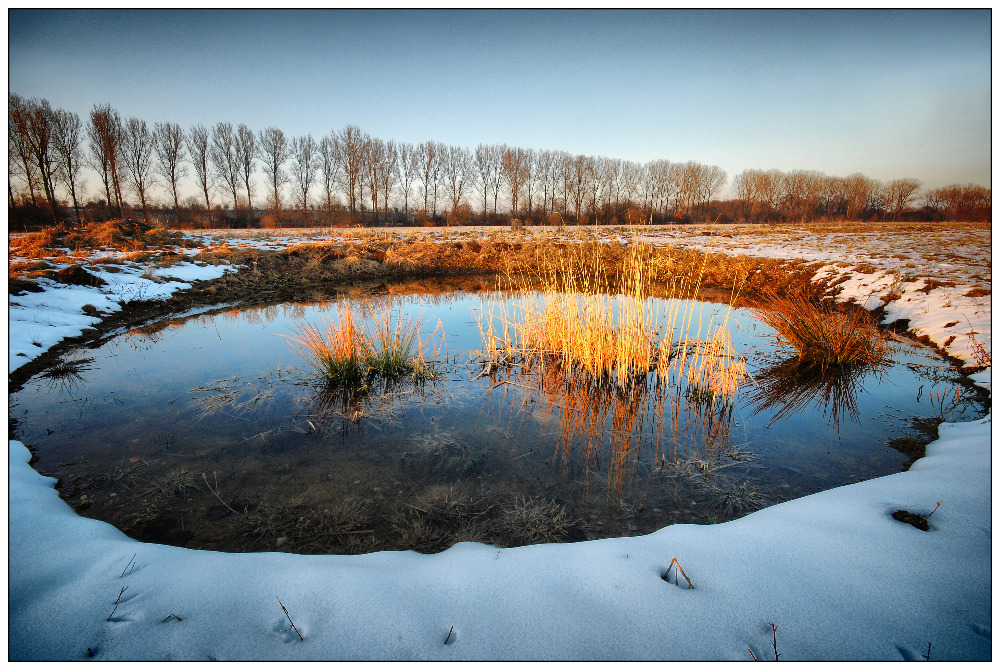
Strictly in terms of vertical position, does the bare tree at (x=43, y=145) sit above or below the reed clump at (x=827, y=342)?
above

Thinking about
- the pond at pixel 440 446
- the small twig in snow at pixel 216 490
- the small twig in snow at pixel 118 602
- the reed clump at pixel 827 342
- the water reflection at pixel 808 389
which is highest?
the reed clump at pixel 827 342

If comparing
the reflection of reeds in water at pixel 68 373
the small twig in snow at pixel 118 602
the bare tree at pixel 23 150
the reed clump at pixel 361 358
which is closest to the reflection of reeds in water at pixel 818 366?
the reed clump at pixel 361 358

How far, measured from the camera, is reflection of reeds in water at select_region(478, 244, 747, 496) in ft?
9.80

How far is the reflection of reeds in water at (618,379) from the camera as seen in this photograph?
2.99 metres

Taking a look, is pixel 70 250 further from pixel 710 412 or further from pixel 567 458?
pixel 710 412

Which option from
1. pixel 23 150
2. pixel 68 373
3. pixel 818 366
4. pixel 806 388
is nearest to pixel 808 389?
pixel 806 388

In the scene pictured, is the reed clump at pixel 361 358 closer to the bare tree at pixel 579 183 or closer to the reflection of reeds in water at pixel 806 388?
the reflection of reeds in water at pixel 806 388

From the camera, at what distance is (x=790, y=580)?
4.41 feet

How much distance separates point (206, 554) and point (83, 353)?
4.96 meters

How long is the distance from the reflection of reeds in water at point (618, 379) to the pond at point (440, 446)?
0.03 meters

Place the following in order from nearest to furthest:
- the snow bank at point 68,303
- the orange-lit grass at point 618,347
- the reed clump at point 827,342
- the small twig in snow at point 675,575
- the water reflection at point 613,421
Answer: the small twig in snow at point 675,575
the water reflection at point 613,421
the orange-lit grass at point 618,347
the reed clump at point 827,342
the snow bank at point 68,303

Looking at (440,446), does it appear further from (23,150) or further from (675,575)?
(23,150)

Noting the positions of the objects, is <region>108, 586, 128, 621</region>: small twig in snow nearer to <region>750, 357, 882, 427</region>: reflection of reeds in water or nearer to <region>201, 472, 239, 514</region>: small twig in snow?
<region>201, 472, 239, 514</region>: small twig in snow

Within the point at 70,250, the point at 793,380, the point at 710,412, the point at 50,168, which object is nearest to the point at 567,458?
the point at 710,412
